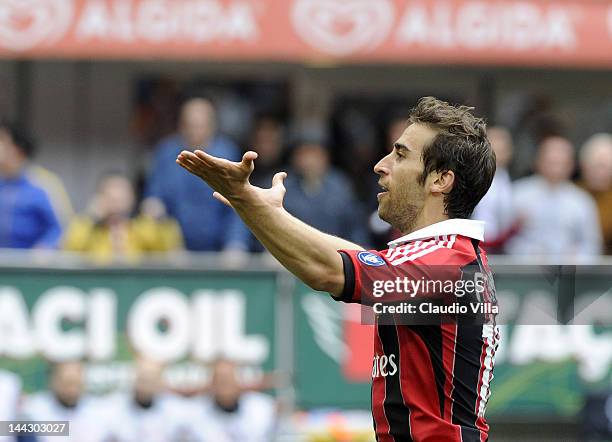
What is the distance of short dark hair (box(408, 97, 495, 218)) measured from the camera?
13.6 feet

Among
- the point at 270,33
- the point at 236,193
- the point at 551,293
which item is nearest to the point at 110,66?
the point at 270,33

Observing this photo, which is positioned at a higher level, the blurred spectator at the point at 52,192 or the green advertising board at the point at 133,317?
the blurred spectator at the point at 52,192

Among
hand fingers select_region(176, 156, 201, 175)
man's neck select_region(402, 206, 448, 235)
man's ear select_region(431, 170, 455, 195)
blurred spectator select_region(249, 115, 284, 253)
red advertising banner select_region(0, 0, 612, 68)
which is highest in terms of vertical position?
red advertising banner select_region(0, 0, 612, 68)

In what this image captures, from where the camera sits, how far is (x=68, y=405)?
8953 mm

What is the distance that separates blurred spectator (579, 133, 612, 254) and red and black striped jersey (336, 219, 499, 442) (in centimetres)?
597

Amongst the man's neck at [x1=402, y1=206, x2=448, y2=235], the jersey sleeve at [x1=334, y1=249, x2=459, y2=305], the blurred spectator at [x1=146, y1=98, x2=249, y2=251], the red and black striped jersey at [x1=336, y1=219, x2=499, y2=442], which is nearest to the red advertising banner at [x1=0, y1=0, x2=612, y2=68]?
the blurred spectator at [x1=146, y1=98, x2=249, y2=251]

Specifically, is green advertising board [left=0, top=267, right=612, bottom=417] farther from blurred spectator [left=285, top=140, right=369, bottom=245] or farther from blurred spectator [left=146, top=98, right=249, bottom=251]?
blurred spectator [left=285, top=140, right=369, bottom=245]

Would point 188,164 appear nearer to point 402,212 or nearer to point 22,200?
point 402,212

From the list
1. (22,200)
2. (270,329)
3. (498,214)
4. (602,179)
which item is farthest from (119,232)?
(602,179)

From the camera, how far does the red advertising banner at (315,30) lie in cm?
1034

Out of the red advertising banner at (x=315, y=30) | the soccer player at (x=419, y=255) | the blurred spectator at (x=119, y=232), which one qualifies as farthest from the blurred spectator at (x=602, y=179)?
the soccer player at (x=419, y=255)

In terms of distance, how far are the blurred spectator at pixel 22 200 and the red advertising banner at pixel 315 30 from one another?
45.5 inches

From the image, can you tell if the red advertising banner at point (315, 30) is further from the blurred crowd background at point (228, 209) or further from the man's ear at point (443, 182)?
the man's ear at point (443, 182)

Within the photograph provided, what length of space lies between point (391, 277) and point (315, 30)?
6783 mm
